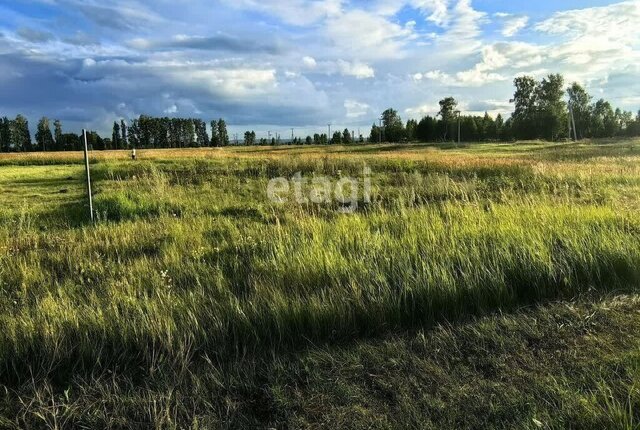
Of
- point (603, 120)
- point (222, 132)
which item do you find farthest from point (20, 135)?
point (603, 120)

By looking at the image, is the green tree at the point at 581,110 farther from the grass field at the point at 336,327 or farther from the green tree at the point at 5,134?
the green tree at the point at 5,134

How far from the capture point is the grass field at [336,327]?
2754mm

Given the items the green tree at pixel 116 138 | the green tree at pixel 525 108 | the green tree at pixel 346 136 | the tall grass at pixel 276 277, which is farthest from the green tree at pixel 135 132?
the tall grass at pixel 276 277

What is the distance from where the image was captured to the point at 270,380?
9.93ft

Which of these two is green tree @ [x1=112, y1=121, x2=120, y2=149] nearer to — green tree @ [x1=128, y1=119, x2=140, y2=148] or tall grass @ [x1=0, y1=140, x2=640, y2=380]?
green tree @ [x1=128, y1=119, x2=140, y2=148]

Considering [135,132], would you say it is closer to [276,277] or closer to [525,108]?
[525,108]

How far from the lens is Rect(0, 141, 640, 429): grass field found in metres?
2.75

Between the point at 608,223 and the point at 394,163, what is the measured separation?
19076 millimetres

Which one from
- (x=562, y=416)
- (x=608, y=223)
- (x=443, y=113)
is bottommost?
(x=562, y=416)

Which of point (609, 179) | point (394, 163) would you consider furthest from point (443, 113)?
point (609, 179)

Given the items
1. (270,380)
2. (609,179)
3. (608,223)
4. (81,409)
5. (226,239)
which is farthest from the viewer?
(609,179)

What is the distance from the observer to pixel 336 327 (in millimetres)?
3834

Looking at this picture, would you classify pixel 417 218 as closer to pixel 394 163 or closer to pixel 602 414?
pixel 602 414

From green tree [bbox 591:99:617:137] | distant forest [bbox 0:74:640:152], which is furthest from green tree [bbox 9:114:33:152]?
green tree [bbox 591:99:617:137]
